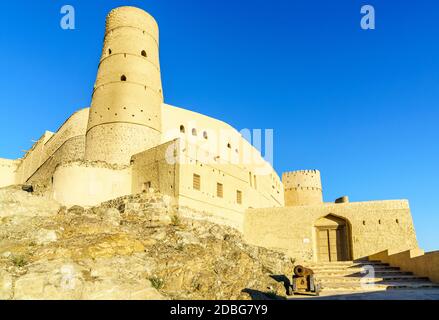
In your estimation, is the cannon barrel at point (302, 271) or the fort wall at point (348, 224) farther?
the fort wall at point (348, 224)

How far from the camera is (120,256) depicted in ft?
38.8

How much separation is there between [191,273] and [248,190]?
12.1 metres

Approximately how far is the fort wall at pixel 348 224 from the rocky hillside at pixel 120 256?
3537 mm

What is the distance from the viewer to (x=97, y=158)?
22641 millimetres

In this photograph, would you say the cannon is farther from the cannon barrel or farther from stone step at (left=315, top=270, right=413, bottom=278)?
stone step at (left=315, top=270, right=413, bottom=278)

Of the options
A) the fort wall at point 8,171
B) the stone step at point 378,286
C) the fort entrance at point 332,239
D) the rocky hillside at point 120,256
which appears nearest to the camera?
the rocky hillside at point 120,256

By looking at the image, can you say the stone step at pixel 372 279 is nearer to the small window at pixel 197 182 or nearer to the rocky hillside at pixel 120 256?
the rocky hillside at pixel 120 256

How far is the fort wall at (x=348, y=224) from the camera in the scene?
19484 millimetres

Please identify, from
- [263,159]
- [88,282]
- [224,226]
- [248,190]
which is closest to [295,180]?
[263,159]

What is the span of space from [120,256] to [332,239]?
13.4 metres

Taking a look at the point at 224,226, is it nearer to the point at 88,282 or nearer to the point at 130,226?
the point at 130,226

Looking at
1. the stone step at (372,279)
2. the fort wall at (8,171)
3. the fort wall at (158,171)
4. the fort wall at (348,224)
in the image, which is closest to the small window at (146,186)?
the fort wall at (158,171)

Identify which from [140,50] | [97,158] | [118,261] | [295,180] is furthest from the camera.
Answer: [295,180]

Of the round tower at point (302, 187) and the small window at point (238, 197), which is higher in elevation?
the round tower at point (302, 187)
